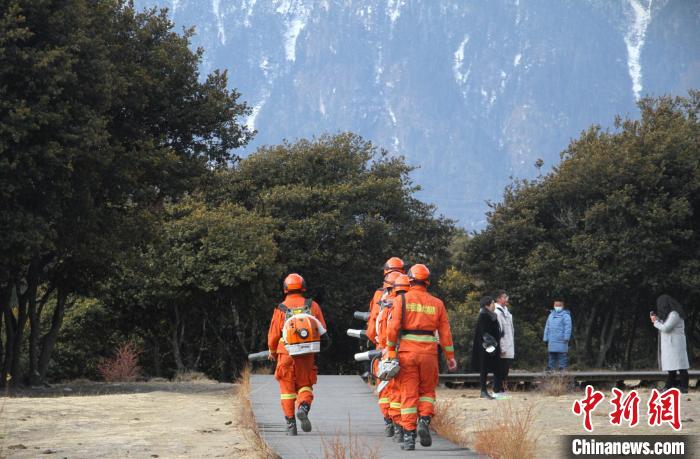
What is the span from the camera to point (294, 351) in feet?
46.0

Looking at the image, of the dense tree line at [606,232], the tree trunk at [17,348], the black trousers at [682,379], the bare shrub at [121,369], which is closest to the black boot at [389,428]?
the black trousers at [682,379]

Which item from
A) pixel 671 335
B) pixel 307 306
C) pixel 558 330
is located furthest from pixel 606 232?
pixel 307 306

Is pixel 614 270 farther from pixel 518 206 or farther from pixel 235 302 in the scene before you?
pixel 235 302

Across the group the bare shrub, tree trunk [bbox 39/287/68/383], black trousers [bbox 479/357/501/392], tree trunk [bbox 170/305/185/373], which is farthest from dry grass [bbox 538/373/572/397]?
tree trunk [bbox 170/305/185/373]

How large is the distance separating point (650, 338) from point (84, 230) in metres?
37.3

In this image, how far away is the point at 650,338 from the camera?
5641cm

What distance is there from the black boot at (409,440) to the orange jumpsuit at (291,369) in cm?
204

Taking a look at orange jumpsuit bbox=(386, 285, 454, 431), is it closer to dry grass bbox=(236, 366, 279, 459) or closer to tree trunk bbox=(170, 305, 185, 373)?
dry grass bbox=(236, 366, 279, 459)

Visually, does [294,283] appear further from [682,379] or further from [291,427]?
[682,379]

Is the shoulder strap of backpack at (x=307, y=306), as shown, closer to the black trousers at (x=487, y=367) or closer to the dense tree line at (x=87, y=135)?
the black trousers at (x=487, y=367)

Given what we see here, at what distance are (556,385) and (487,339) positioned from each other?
273cm

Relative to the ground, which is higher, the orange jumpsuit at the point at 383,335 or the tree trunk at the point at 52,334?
the tree trunk at the point at 52,334

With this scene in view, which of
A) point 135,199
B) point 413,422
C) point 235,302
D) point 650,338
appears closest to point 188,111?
point 135,199

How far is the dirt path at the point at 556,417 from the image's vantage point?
47.8ft
